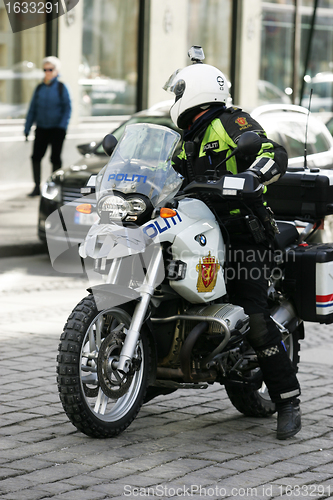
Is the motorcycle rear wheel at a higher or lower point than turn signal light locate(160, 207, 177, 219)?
lower

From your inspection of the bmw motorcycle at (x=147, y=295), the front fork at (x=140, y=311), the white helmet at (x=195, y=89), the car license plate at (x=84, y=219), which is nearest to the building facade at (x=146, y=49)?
the car license plate at (x=84, y=219)

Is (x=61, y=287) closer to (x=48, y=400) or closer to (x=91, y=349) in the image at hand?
(x=48, y=400)

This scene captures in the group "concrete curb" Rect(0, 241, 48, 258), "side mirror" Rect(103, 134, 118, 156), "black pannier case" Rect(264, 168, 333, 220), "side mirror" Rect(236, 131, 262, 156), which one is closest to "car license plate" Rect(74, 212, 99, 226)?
"concrete curb" Rect(0, 241, 48, 258)

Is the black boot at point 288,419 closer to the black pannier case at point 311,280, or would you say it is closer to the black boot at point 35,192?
the black pannier case at point 311,280

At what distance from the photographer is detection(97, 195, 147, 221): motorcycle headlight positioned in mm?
4391

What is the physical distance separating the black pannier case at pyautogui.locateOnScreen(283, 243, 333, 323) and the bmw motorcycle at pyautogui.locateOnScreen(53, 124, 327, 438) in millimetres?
566

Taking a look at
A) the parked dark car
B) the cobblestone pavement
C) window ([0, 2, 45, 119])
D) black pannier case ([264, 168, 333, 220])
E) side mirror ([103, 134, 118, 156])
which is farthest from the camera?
window ([0, 2, 45, 119])

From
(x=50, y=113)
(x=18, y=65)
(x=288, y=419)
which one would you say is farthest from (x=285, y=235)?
(x=18, y=65)

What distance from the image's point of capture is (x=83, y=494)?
385 cm

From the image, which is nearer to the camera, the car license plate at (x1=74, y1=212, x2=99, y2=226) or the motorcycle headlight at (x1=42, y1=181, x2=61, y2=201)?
the car license plate at (x1=74, y1=212, x2=99, y2=226)

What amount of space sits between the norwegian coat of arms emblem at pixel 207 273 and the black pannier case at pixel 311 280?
704 millimetres

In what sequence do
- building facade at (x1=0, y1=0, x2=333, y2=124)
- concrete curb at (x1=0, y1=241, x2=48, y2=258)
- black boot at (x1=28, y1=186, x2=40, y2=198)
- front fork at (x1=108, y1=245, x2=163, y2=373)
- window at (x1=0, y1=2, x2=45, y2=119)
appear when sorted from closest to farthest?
front fork at (x1=108, y1=245, x2=163, y2=373), concrete curb at (x1=0, y1=241, x2=48, y2=258), black boot at (x1=28, y1=186, x2=40, y2=198), window at (x1=0, y1=2, x2=45, y2=119), building facade at (x1=0, y1=0, x2=333, y2=124)

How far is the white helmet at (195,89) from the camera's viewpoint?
479 centimetres

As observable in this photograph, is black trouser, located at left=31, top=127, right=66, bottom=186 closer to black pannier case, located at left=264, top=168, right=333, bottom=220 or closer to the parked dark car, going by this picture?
the parked dark car
